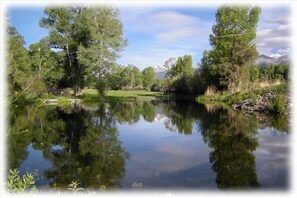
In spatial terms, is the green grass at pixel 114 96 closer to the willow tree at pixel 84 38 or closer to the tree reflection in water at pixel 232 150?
the willow tree at pixel 84 38

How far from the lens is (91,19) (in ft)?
97.5

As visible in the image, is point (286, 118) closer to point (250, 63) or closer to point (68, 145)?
point (68, 145)

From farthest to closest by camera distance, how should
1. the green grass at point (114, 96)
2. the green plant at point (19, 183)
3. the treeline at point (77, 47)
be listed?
the green grass at point (114, 96) < the treeline at point (77, 47) < the green plant at point (19, 183)

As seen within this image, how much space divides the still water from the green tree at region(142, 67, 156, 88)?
6417 cm

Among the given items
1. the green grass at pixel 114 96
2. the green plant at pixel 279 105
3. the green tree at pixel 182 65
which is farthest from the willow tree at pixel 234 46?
the green tree at pixel 182 65

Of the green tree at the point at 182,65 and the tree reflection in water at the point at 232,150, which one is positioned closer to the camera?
the tree reflection in water at the point at 232,150

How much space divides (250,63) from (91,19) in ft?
46.3

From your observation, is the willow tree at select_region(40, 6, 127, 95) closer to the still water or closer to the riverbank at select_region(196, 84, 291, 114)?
the riverbank at select_region(196, 84, 291, 114)

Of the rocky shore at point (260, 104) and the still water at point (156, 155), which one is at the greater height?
the rocky shore at point (260, 104)

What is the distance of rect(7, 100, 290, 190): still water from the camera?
662cm

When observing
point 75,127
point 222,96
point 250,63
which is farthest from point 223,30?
point 75,127

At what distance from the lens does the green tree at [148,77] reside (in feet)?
258

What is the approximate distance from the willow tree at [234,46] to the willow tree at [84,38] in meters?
8.61

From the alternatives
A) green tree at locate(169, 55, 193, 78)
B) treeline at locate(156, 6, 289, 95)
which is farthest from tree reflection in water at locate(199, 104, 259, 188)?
green tree at locate(169, 55, 193, 78)
